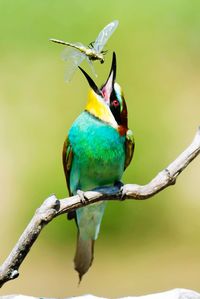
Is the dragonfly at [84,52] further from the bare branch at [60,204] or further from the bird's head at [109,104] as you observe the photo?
the bare branch at [60,204]

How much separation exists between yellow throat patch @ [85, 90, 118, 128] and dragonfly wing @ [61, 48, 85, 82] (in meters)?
0.07

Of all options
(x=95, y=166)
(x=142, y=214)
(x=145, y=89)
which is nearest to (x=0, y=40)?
(x=145, y=89)

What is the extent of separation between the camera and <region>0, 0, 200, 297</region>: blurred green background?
10.5ft

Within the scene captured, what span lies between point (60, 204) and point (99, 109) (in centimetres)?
23

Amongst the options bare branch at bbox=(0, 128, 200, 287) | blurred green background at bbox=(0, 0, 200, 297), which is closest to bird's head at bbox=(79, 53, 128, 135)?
bare branch at bbox=(0, 128, 200, 287)

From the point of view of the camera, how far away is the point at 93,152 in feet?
6.72

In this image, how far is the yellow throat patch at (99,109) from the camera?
6.39 feet

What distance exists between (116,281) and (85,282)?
0.08 metres

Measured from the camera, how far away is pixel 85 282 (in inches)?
122

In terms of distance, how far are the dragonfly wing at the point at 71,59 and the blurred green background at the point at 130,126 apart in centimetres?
115

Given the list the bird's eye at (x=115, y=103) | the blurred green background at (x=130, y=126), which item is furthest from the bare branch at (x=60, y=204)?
the blurred green background at (x=130, y=126)

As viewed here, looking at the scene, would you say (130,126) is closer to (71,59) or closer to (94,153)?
(94,153)

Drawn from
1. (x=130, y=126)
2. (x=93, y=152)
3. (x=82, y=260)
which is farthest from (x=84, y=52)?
(x=130, y=126)

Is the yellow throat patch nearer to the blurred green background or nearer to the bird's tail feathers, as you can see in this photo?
the bird's tail feathers
